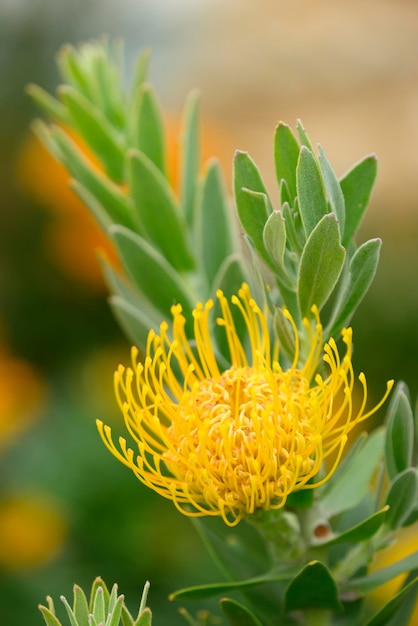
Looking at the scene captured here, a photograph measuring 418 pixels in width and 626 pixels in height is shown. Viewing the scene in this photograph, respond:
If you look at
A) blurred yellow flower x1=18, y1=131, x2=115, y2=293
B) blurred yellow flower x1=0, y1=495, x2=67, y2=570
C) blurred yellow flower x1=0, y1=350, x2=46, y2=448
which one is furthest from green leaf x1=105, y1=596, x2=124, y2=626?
blurred yellow flower x1=18, y1=131, x2=115, y2=293

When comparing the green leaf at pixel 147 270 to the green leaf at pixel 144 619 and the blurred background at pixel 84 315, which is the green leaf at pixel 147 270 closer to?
the green leaf at pixel 144 619

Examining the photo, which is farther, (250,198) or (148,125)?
(148,125)

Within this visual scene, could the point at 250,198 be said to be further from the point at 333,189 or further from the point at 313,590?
the point at 313,590

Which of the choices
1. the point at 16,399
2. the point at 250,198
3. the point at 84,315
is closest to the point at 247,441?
the point at 250,198

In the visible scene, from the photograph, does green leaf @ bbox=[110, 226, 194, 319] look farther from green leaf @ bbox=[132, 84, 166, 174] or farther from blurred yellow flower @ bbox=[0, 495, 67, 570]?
blurred yellow flower @ bbox=[0, 495, 67, 570]

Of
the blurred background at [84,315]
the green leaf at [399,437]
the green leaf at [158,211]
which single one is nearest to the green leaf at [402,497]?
the green leaf at [399,437]

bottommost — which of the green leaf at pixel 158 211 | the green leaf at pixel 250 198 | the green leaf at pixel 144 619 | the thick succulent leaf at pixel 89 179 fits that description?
the green leaf at pixel 144 619
